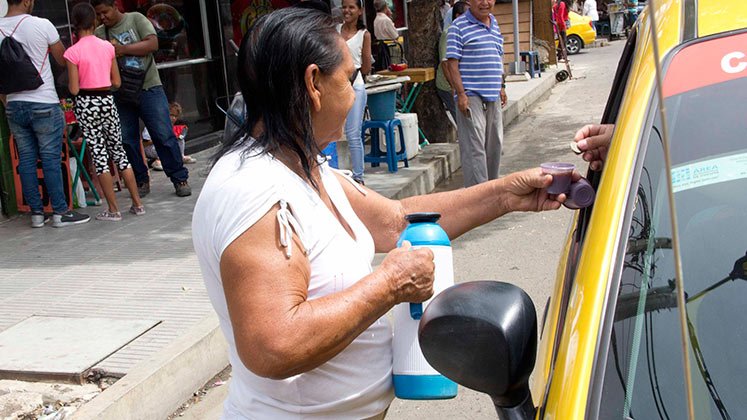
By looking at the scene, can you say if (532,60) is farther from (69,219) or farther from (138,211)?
(69,219)

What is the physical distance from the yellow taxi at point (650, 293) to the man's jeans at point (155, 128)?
633 cm

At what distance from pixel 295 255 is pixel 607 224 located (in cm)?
63

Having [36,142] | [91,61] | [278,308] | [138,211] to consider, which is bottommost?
[138,211]

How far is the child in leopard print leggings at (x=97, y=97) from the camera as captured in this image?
22.9 ft

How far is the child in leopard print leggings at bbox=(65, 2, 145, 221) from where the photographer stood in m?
6.99

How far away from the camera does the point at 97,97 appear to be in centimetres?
709

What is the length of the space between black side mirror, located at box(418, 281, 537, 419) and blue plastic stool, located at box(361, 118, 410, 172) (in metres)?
7.00

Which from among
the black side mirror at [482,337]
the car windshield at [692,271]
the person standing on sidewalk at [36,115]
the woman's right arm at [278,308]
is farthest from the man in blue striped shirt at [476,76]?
the black side mirror at [482,337]

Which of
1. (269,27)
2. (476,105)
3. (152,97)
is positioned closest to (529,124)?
(476,105)

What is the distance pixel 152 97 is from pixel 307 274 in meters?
6.37

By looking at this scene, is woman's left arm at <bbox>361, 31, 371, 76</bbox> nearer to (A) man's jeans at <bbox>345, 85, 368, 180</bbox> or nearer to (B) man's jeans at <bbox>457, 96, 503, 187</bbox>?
(A) man's jeans at <bbox>345, 85, 368, 180</bbox>

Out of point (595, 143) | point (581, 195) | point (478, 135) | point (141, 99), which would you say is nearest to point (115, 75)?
point (141, 99)

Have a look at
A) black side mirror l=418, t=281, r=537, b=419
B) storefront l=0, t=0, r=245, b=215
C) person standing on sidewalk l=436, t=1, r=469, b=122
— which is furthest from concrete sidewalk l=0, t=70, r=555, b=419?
storefront l=0, t=0, r=245, b=215

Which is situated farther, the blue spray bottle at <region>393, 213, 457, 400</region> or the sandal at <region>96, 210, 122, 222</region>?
the sandal at <region>96, 210, 122, 222</region>
